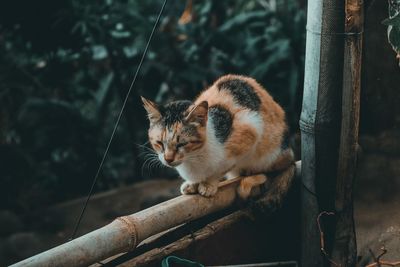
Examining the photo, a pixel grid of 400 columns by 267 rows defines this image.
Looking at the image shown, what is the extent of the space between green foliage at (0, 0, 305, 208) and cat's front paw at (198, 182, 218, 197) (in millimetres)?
2636

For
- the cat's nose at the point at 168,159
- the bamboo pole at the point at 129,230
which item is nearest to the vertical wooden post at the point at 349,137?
the bamboo pole at the point at 129,230

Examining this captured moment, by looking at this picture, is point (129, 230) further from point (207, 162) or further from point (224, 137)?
point (224, 137)

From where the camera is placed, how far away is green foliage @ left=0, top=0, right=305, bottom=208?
5.33 meters

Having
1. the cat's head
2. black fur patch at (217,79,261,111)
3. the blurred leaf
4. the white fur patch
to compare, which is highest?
the blurred leaf

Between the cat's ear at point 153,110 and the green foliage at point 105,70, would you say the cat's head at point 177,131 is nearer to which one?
the cat's ear at point 153,110

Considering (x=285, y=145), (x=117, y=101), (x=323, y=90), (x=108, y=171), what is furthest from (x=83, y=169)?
(x=323, y=90)

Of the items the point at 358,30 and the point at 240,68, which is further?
the point at 240,68

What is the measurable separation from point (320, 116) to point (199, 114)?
0.57 m

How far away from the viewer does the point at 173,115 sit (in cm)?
301

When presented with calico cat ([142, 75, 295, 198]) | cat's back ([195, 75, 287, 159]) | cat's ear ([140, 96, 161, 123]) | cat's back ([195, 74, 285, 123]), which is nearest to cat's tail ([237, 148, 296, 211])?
calico cat ([142, 75, 295, 198])

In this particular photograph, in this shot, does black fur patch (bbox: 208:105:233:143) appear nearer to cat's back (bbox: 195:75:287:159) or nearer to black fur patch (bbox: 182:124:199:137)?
cat's back (bbox: 195:75:287:159)

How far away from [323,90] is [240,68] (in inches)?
124

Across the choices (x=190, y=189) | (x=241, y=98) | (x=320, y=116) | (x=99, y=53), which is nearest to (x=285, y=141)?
(x=241, y=98)

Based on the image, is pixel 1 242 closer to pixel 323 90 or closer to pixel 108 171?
pixel 108 171
